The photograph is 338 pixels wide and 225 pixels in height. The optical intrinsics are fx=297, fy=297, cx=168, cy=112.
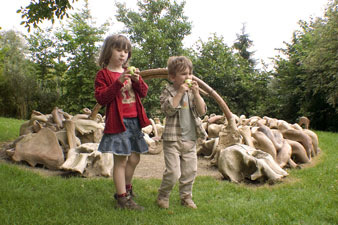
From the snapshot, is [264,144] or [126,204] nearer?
[126,204]

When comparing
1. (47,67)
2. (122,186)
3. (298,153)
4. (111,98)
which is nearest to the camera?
(111,98)

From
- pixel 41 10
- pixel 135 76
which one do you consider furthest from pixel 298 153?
pixel 41 10

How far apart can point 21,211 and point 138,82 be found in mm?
1456

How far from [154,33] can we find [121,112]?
45.3ft

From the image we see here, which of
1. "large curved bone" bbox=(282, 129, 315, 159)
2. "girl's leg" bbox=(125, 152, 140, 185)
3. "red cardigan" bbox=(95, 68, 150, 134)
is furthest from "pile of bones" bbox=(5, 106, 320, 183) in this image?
"red cardigan" bbox=(95, 68, 150, 134)

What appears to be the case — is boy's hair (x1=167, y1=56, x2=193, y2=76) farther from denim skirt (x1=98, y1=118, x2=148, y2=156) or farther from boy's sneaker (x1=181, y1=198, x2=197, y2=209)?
boy's sneaker (x1=181, y1=198, x2=197, y2=209)

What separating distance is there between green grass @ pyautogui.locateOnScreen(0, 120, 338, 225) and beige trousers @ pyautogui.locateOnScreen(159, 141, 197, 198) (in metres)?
0.17

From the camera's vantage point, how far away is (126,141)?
2660 mm

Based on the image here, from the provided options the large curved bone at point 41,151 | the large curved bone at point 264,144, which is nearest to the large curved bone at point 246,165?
the large curved bone at point 264,144

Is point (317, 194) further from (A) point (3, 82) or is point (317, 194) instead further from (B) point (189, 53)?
(A) point (3, 82)

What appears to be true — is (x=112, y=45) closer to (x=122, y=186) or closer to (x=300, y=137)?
(x=122, y=186)

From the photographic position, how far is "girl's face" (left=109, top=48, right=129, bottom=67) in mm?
2699

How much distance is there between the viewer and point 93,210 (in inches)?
99.7

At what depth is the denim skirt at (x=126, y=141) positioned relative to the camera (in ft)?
8.57
